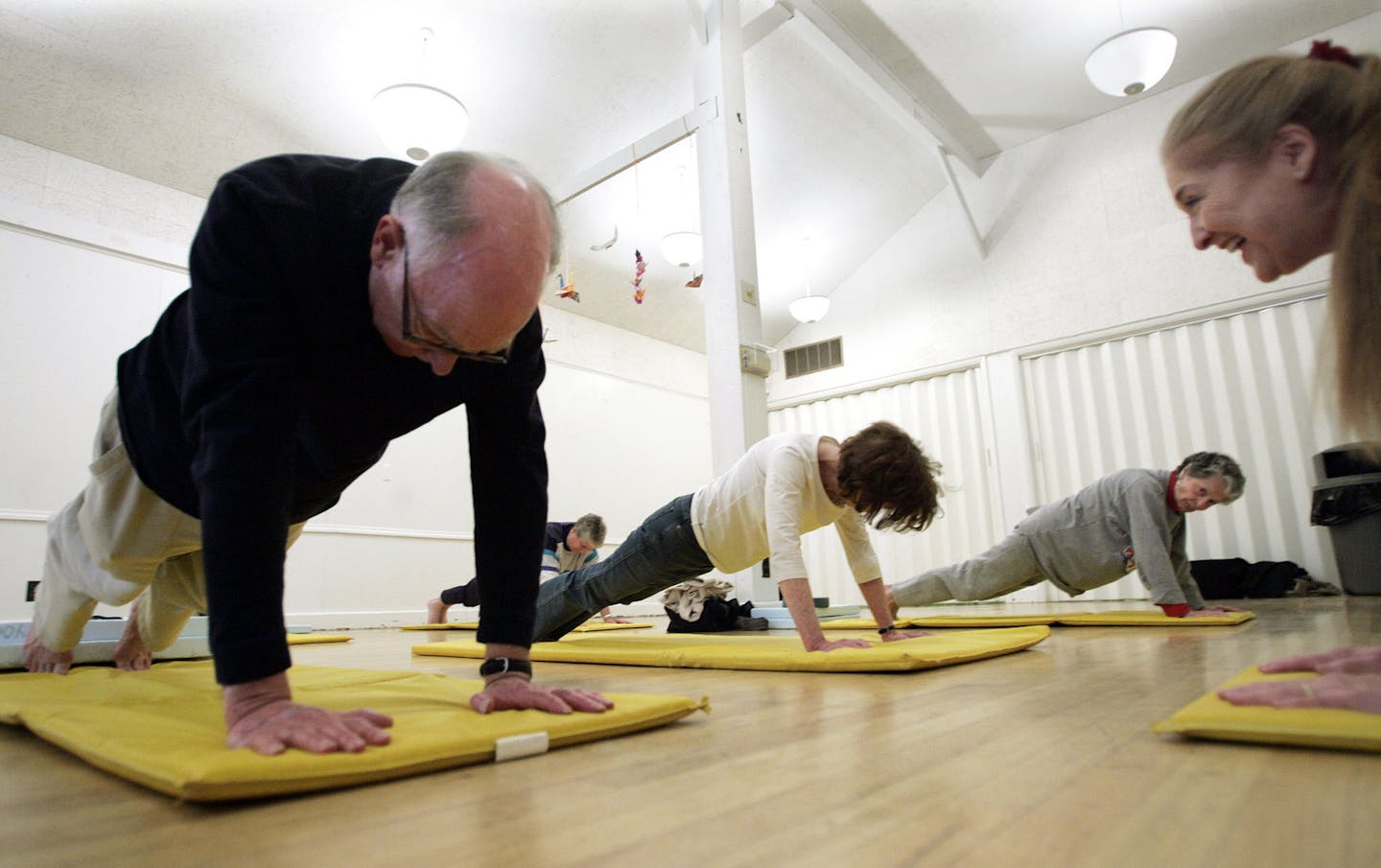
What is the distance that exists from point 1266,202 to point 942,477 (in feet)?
22.3

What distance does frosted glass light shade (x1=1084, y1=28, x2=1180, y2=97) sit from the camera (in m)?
4.28

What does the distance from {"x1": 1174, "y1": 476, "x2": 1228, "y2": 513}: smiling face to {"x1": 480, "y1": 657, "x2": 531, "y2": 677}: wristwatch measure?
9.89 ft

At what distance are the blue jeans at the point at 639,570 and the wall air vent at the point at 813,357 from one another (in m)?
5.78

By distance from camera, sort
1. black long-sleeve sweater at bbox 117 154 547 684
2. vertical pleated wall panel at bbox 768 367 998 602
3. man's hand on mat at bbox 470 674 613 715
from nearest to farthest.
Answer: black long-sleeve sweater at bbox 117 154 547 684
man's hand on mat at bbox 470 674 613 715
vertical pleated wall panel at bbox 768 367 998 602

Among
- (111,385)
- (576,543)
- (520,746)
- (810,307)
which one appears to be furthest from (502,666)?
(810,307)

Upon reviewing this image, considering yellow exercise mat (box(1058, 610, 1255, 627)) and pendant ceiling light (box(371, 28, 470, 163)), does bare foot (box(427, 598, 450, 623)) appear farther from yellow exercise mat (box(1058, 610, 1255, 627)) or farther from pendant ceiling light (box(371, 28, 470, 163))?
yellow exercise mat (box(1058, 610, 1255, 627))

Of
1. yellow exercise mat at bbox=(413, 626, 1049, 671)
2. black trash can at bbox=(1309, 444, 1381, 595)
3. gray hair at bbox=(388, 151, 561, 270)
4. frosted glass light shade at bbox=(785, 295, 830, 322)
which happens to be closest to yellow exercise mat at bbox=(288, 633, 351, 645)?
yellow exercise mat at bbox=(413, 626, 1049, 671)

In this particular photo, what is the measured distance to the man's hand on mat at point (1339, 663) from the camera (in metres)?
1.03

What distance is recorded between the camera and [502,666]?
1210mm

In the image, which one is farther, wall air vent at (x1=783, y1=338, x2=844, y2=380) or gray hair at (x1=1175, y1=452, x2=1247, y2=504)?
wall air vent at (x1=783, y1=338, x2=844, y2=380)

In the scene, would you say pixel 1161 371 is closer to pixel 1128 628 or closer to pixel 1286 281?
pixel 1286 281

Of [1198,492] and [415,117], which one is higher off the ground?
[415,117]

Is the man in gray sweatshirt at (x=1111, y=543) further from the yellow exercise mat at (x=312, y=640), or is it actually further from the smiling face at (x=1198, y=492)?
the yellow exercise mat at (x=312, y=640)

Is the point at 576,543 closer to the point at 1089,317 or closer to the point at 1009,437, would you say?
the point at 1009,437
